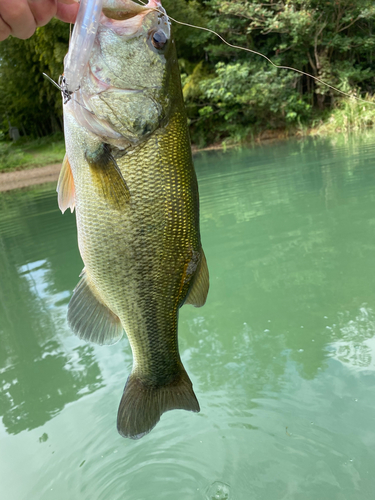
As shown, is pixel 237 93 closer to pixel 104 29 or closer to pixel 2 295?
pixel 2 295

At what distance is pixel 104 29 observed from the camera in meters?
1.38

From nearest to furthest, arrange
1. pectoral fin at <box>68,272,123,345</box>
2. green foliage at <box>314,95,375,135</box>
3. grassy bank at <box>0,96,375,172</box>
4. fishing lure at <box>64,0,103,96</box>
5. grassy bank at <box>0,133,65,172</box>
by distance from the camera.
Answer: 1. fishing lure at <box>64,0,103,96</box>
2. pectoral fin at <box>68,272,123,345</box>
3. green foliage at <box>314,95,375,135</box>
4. grassy bank at <box>0,96,375,172</box>
5. grassy bank at <box>0,133,65,172</box>

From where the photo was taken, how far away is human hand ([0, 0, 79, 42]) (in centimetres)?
152

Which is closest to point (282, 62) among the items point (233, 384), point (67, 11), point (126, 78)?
point (233, 384)

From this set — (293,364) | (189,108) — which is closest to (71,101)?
(293,364)

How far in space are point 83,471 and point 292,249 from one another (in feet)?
11.6

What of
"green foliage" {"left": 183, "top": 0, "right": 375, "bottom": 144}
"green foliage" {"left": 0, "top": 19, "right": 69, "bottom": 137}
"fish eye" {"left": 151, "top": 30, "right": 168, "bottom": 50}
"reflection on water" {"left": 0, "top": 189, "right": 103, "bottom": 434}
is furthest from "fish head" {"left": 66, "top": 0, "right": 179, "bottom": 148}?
"green foliage" {"left": 0, "top": 19, "right": 69, "bottom": 137}

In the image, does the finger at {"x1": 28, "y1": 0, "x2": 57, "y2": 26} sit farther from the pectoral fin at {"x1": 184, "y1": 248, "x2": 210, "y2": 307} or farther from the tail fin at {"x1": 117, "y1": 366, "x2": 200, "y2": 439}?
the tail fin at {"x1": 117, "y1": 366, "x2": 200, "y2": 439}

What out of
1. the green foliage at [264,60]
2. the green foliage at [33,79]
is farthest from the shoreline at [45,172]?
the green foliage at [33,79]

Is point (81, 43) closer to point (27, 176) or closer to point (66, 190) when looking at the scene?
point (66, 190)

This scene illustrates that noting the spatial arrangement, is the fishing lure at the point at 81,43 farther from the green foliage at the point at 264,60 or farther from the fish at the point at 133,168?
the green foliage at the point at 264,60

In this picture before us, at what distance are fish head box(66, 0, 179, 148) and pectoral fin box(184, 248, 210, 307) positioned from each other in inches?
22.2

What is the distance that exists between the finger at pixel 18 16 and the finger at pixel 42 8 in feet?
0.08

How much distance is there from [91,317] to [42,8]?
122 cm
